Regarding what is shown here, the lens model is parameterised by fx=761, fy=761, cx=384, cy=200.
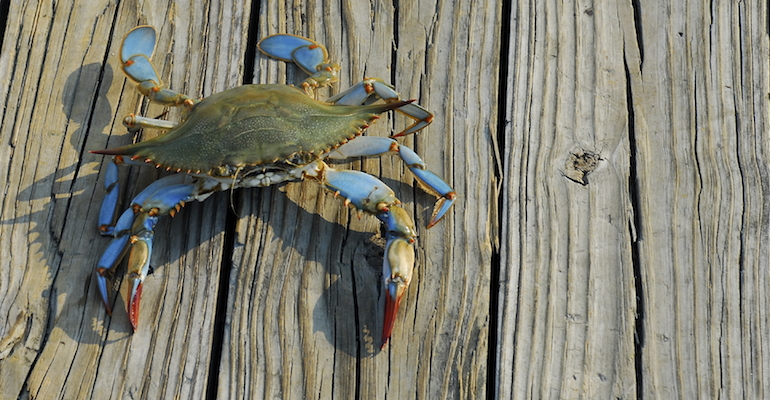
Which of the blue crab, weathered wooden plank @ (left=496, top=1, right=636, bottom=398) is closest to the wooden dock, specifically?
weathered wooden plank @ (left=496, top=1, right=636, bottom=398)

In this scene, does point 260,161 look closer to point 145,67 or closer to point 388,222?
point 388,222

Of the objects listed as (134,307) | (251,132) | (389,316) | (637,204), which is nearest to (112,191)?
(134,307)

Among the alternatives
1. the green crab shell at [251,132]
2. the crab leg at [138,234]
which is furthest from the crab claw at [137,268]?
the green crab shell at [251,132]

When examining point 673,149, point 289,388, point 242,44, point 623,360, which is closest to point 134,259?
point 289,388

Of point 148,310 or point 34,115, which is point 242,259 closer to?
point 148,310

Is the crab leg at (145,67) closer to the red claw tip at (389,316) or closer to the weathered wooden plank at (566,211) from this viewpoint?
the red claw tip at (389,316)

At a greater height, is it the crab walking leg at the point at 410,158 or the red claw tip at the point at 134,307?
the crab walking leg at the point at 410,158

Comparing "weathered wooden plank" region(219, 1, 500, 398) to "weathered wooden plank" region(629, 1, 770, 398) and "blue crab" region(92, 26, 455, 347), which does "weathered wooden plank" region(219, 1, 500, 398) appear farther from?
"weathered wooden plank" region(629, 1, 770, 398)
